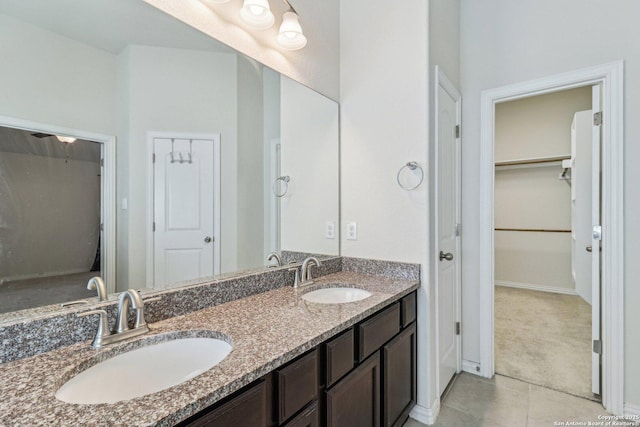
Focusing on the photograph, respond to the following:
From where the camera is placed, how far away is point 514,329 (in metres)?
3.16

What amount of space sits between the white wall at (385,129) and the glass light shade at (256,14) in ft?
2.65

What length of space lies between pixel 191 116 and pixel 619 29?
2.55m

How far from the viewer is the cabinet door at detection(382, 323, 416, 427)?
1.50 metres

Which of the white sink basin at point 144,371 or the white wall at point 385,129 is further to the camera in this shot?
the white wall at point 385,129

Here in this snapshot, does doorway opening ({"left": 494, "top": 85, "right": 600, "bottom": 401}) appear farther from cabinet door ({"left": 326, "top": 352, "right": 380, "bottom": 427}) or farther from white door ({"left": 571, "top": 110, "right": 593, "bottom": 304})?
cabinet door ({"left": 326, "top": 352, "right": 380, "bottom": 427})

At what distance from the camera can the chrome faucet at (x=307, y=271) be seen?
69.3 inches

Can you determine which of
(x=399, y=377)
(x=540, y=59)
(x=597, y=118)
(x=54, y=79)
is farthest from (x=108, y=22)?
(x=597, y=118)

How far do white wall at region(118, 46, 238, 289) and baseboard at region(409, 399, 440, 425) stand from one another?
4.64 ft

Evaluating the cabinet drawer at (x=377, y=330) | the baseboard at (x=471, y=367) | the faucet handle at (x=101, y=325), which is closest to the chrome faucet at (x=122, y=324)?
the faucet handle at (x=101, y=325)

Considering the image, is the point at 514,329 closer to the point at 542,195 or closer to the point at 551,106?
the point at 542,195

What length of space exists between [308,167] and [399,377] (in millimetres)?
1343

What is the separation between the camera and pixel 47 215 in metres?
0.93

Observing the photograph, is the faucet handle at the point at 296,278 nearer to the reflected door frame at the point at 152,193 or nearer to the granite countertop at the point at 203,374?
the granite countertop at the point at 203,374

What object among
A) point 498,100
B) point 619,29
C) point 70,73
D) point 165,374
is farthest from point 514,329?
point 70,73
